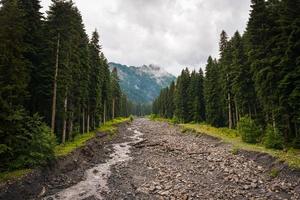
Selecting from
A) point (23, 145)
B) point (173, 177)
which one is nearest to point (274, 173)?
point (173, 177)

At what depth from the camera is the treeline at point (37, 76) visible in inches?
708

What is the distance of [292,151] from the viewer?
71.6 feet

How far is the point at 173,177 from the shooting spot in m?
21.0

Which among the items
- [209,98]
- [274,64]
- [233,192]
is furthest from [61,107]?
[209,98]

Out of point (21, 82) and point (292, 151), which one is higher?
point (21, 82)

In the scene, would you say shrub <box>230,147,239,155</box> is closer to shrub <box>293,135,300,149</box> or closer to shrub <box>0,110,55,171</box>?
shrub <box>293,135,300,149</box>

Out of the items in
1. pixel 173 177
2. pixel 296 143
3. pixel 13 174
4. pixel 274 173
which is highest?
pixel 296 143

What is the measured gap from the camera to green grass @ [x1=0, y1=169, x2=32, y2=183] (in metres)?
15.8

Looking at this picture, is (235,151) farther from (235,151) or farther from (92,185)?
(92,185)

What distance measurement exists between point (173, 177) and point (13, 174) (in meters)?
11.4

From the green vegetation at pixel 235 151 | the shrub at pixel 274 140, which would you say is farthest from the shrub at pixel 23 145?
the shrub at pixel 274 140

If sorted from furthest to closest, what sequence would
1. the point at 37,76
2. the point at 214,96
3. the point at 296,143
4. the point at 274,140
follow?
the point at 214,96
the point at 37,76
the point at 274,140
the point at 296,143

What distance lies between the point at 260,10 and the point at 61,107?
23.9 meters

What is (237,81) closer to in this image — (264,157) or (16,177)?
(264,157)
